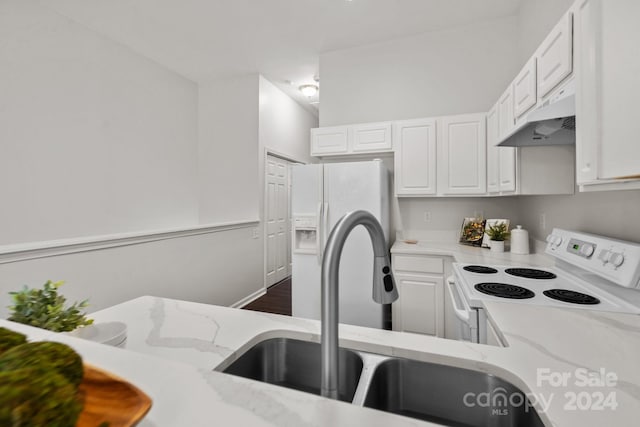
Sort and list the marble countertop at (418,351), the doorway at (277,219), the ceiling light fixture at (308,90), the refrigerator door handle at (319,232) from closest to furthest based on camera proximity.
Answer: the marble countertop at (418,351), the refrigerator door handle at (319,232), the doorway at (277,219), the ceiling light fixture at (308,90)

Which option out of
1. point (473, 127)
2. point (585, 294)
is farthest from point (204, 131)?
point (585, 294)

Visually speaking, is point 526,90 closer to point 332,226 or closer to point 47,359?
point 332,226

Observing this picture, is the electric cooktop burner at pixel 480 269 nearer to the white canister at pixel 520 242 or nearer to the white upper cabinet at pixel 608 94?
the white canister at pixel 520 242

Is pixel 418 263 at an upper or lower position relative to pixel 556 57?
lower

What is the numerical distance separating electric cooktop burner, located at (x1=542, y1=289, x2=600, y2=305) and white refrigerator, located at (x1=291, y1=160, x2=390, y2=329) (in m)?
1.40

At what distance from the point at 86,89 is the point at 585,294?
4214 mm

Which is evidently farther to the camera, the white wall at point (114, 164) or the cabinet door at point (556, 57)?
the white wall at point (114, 164)

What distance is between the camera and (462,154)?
8.96ft

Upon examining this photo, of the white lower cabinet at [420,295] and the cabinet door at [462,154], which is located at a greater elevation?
the cabinet door at [462,154]

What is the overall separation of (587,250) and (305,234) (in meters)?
2.09

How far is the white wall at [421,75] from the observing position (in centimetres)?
296

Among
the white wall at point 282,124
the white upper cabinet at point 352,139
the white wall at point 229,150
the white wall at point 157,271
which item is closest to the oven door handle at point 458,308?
the white upper cabinet at point 352,139

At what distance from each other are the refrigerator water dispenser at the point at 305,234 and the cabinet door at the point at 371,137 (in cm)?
96

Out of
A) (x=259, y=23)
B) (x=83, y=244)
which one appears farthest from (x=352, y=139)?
(x=83, y=244)
